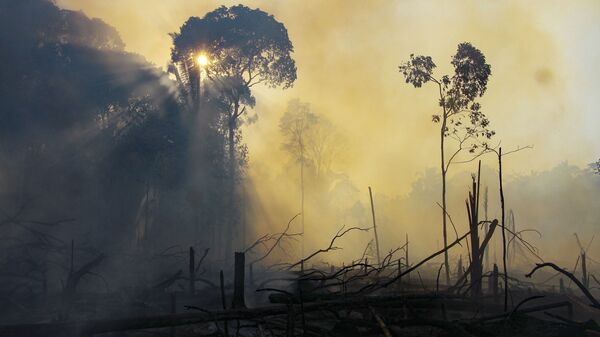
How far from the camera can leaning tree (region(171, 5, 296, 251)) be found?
41188mm

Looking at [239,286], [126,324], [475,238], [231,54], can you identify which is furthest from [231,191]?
[126,324]

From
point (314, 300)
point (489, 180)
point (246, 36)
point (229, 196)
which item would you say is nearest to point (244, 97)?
point (246, 36)

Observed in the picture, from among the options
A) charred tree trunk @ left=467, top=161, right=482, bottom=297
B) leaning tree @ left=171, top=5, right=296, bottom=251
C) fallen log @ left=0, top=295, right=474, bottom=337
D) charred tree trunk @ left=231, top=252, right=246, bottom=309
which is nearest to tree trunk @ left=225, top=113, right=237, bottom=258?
leaning tree @ left=171, top=5, right=296, bottom=251

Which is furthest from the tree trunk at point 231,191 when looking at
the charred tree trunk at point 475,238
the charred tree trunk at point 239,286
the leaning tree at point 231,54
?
the charred tree trunk at point 239,286

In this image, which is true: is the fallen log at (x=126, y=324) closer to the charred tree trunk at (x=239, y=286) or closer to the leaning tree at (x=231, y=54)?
the charred tree trunk at (x=239, y=286)

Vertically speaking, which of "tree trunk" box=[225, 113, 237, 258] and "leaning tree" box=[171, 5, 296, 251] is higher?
"leaning tree" box=[171, 5, 296, 251]

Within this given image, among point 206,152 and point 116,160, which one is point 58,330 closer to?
point 116,160

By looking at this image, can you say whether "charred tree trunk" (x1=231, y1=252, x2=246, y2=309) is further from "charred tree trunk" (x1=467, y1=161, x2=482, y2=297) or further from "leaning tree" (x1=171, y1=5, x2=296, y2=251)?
"leaning tree" (x1=171, y1=5, x2=296, y2=251)

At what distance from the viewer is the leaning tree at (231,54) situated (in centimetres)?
4119

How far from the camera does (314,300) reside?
7.47 m

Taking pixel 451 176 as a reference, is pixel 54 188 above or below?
below

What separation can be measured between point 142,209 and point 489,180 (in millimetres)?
A: 72909

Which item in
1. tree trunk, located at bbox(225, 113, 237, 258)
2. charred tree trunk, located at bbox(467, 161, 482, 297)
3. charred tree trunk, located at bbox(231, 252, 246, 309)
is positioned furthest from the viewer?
tree trunk, located at bbox(225, 113, 237, 258)

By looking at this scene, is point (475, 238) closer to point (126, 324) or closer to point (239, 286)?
point (239, 286)
